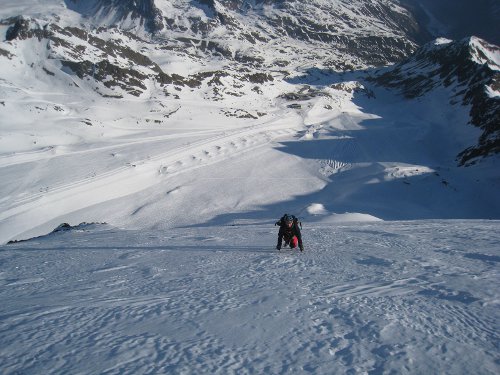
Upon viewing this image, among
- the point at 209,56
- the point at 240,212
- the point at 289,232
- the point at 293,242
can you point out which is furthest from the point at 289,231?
the point at 209,56

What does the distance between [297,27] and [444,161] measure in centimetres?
15712

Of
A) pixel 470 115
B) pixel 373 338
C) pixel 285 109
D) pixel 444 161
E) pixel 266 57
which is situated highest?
pixel 266 57

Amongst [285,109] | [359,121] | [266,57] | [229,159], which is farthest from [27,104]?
[266,57]

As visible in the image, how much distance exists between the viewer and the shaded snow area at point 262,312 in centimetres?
430

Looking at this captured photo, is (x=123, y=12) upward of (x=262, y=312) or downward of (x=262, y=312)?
upward

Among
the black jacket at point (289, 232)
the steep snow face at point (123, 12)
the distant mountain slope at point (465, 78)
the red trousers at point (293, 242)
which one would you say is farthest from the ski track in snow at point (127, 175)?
the steep snow face at point (123, 12)

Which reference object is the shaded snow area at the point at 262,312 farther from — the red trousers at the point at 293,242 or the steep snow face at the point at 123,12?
the steep snow face at the point at 123,12

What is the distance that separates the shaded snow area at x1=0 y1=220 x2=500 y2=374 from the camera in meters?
4.30

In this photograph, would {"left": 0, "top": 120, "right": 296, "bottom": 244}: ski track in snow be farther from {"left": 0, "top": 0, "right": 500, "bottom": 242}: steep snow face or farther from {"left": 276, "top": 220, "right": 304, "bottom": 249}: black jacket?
{"left": 276, "top": 220, "right": 304, "bottom": 249}: black jacket

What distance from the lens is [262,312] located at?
5.61 metres

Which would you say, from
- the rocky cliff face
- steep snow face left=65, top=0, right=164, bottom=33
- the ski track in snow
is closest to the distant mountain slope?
the rocky cliff face

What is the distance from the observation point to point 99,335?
199 inches

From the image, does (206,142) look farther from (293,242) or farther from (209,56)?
(209,56)

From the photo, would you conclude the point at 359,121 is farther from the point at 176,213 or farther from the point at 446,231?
the point at 446,231
